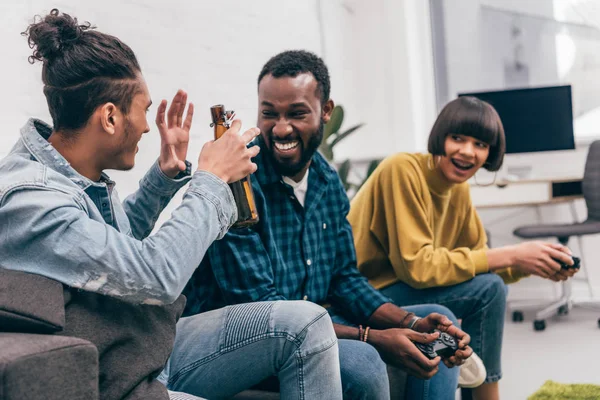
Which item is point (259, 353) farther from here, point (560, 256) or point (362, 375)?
point (560, 256)

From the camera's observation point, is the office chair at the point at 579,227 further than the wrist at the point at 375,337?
Yes

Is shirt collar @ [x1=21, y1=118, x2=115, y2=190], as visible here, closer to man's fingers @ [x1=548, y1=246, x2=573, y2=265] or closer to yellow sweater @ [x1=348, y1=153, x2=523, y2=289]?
yellow sweater @ [x1=348, y1=153, x2=523, y2=289]

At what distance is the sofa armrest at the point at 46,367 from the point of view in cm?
82

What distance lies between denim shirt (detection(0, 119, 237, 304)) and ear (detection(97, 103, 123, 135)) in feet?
0.26

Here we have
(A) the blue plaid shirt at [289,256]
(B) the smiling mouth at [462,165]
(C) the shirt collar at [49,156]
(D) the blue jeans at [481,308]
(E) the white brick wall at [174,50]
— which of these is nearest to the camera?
(C) the shirt collar at [49,156]

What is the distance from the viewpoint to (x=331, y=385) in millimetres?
1298

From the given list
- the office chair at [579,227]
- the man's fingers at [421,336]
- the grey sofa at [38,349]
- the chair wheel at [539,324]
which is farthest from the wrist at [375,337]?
the office chair at [579,227]

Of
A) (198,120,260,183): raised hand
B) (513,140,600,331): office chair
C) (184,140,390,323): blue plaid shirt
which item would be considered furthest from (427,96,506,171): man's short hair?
(513,140,600,331): office chair

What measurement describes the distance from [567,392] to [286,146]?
1458mm

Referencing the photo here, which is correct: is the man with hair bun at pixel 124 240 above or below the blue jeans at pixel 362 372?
above

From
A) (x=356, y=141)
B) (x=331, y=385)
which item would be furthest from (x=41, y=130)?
(x=356, y=141)

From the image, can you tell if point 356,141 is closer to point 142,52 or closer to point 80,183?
point 142,52

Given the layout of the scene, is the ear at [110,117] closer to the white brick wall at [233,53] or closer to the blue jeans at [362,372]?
the blue jeans at [362,372]

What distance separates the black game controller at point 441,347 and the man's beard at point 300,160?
47cm
